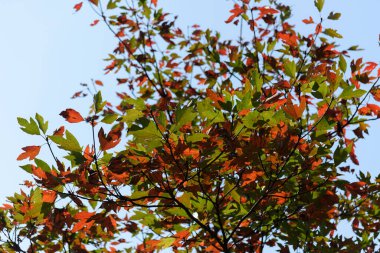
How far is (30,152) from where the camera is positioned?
215cm

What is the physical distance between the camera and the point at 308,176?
2.55 metres

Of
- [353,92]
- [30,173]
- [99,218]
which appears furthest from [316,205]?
[30,173]

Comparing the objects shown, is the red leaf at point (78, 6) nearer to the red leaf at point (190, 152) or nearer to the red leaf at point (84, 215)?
the red leaf at point (84, 215)

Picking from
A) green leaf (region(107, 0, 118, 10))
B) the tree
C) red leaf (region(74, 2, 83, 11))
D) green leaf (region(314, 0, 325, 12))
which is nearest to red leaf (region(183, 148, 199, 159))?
the tree

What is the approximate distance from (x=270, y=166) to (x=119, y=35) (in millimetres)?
3579

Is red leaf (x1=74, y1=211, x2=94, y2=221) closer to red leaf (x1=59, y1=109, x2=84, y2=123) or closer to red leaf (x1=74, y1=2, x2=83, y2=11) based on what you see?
red leaf (x1=59, y1=109, x2=84, y2=123)

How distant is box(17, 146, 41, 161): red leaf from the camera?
214cm

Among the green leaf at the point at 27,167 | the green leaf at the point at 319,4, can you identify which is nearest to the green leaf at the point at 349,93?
the green leaf at the point at 319,4

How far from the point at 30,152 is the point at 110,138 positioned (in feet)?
1.63

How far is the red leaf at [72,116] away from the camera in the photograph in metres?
2.08

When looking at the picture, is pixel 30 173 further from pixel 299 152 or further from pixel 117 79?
pixel 117 79

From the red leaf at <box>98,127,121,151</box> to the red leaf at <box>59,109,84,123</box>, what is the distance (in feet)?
0.54

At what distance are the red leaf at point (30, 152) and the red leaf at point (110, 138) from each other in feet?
1.31

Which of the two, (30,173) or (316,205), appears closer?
(30,173)
